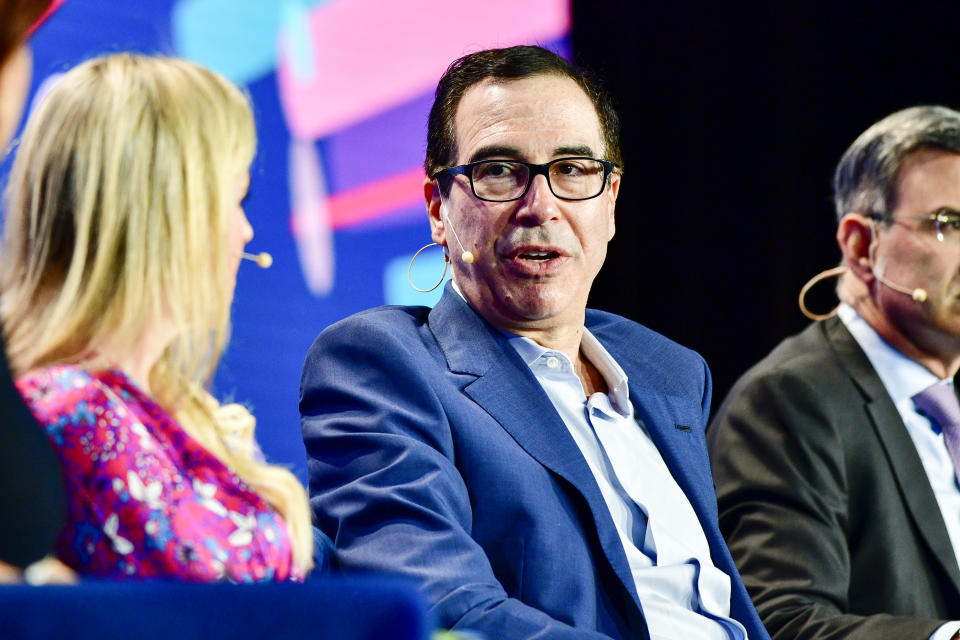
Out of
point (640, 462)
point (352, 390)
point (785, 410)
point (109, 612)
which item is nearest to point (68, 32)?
point (352, 390)

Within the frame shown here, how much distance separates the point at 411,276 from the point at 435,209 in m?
0.71

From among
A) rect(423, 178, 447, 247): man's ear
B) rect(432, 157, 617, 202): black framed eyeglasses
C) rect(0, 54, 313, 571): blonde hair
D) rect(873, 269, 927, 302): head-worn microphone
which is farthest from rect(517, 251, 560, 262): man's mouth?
rect(873, 269, 927, 302): head-worn microphone

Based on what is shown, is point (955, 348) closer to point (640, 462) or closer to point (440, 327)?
point (640, 462)

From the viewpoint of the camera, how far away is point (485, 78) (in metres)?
2.18

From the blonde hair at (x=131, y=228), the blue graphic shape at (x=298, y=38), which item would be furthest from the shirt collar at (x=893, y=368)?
the blonde hair at (x=131, y=228)

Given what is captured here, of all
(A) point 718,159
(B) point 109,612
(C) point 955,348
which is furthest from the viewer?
(A) point 718,159

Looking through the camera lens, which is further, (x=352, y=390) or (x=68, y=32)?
(x=68, y=32)

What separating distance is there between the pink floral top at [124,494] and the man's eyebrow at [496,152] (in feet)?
3.36

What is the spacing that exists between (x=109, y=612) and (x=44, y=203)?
60 centimetres

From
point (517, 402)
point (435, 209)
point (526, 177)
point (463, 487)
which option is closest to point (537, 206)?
point (526, 177)

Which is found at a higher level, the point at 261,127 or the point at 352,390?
the point at 261,127

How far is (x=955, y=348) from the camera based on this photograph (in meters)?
2.68

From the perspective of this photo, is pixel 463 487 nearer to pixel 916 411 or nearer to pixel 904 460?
pixel 904 460

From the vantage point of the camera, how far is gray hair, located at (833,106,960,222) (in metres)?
2.71
